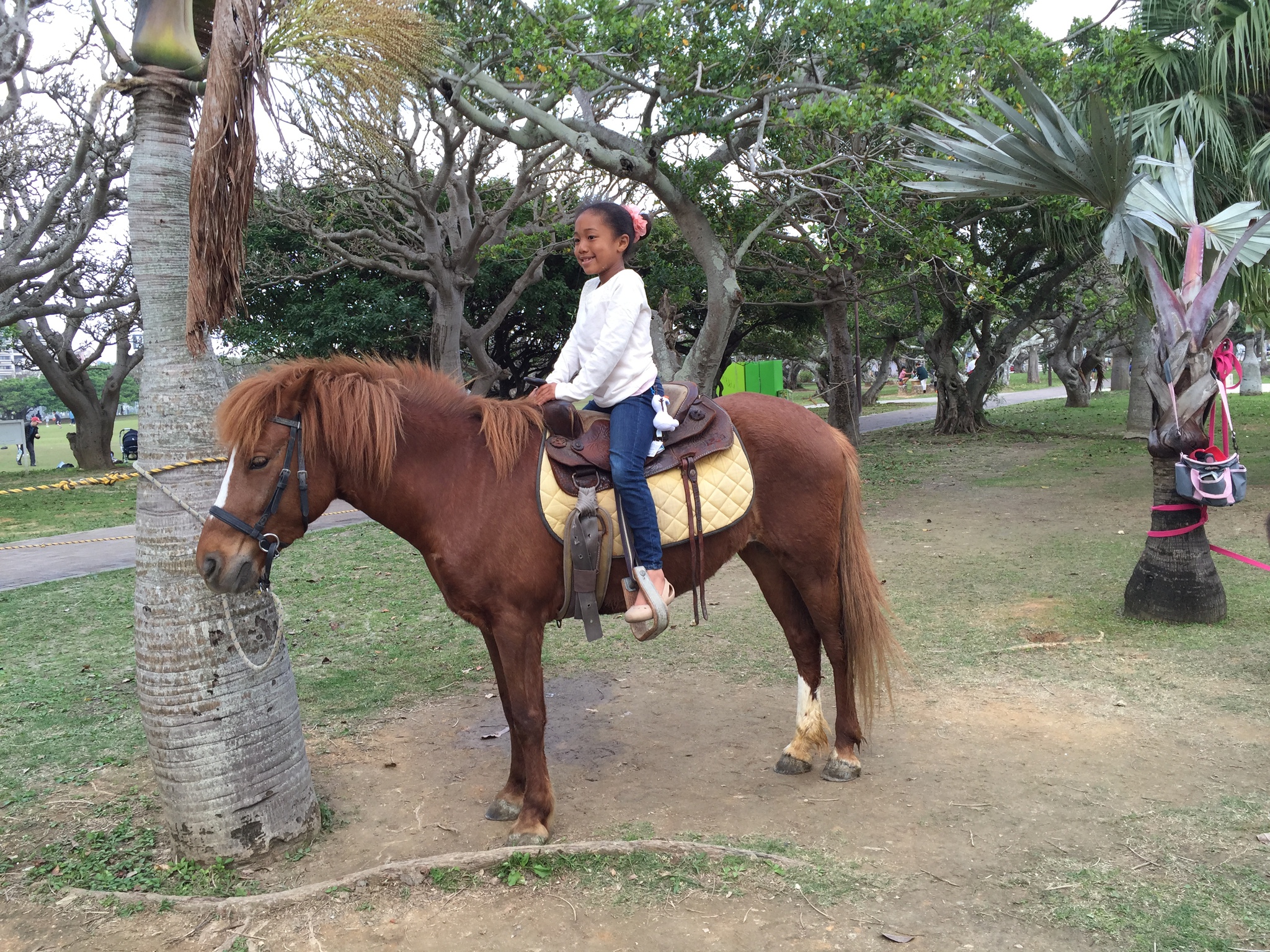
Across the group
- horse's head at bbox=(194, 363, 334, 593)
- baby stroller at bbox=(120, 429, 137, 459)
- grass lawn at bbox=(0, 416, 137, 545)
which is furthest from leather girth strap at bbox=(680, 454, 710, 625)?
baby stroller at bbox=(120, 429, 137, 459)

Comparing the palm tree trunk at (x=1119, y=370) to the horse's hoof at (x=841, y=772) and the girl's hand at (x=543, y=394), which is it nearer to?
the horse's hoof at (x=841, y=772)

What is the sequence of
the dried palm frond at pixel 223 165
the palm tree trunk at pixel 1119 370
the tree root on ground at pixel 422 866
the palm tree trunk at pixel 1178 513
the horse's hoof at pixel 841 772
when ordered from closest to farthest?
1. the tree root on ground at pixel 422 866
2. the dried palm frond at pixel 223 165
3. the horse's hoof at pixel 841 772
4. the palm tree trunk at pixel 1178 513
5. the palm tree trunk at pixel 1119 370

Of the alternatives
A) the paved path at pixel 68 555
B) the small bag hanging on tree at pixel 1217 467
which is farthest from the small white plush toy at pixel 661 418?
the paved path at pixel 68 555

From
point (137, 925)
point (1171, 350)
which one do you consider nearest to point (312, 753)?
point (137, 925)

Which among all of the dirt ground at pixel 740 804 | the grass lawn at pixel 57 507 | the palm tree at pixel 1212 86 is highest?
the palm tree at pixel 1212 86

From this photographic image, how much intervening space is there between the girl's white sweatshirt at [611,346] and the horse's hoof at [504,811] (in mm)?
1860

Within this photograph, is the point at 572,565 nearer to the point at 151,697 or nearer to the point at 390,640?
the point at 151,697

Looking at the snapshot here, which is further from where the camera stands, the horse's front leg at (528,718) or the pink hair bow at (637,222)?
the pink hair bow at (637,222)

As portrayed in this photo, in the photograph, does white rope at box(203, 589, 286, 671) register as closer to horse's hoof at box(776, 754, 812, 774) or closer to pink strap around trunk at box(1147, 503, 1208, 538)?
horse's hoof at box(776, 754, 812, 774)

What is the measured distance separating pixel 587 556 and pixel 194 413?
1740mm

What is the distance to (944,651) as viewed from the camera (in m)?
5.90

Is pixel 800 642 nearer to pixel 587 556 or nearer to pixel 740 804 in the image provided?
pixel 740 804

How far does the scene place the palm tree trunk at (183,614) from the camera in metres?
3.41

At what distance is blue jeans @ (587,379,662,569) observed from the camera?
3656 mm
